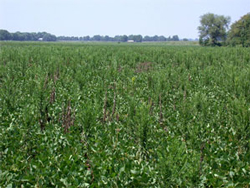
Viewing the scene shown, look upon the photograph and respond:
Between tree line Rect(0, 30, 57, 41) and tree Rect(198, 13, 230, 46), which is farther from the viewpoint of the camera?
tree line Rect(0, 30, 57, 41)

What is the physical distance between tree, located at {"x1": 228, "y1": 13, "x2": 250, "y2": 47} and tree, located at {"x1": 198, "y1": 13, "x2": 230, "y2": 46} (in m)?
9.01

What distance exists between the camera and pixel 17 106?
6.62 meters

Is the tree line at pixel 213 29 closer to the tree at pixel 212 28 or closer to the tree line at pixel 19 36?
the tree at pixel 212 28

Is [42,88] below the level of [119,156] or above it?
above

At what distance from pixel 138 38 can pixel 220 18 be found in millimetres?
122270

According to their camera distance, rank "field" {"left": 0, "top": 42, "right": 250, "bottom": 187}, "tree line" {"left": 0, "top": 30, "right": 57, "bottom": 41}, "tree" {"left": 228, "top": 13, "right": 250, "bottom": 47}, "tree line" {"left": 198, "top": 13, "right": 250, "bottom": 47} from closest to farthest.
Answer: "field" {"left": 0, "top": 42, "right": 250, "bottom": 187}
"tree" {"left": 228, "top": 13, "right": 250, "bottom": 47}
"tree line" {"left": 198, "top": 13, "right": 250, "bottom": 47}
"tree line" {"left": 0, "top": 30, "right": 57, "bottom": 41}

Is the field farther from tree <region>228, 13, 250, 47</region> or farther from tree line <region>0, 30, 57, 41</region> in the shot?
tree line <region>0, 30, 57, 41</region>

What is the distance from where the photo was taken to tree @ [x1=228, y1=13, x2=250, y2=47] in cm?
6238

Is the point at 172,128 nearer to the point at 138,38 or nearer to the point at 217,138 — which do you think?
the point at 217,138

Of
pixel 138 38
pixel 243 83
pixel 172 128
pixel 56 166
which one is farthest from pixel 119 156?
pixel 138 38

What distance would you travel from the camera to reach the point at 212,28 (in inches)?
3135

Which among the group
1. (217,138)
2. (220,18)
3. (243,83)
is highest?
(220,18)

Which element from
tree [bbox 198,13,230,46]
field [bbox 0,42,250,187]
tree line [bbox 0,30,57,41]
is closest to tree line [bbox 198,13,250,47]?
tree [bbox 198,13,230,46]

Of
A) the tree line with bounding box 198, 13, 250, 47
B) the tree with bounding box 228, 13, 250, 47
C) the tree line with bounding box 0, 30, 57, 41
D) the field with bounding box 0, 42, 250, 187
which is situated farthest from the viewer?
the tree line with bounding box 0, 30, 57, 41
